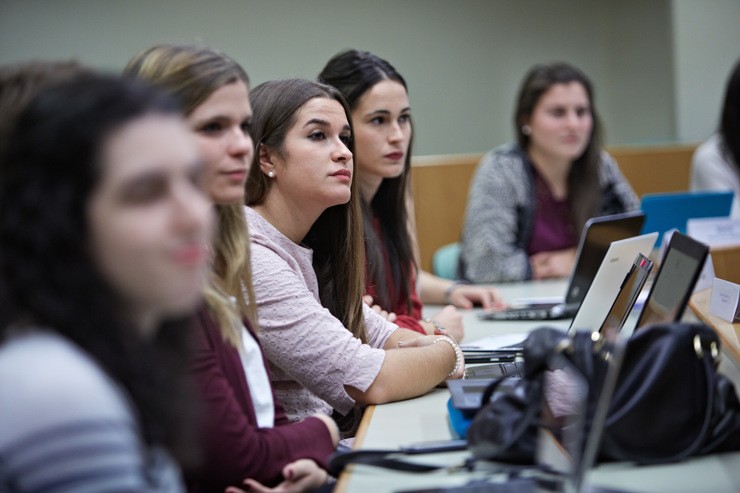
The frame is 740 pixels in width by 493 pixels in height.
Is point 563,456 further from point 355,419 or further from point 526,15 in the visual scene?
point 526,15

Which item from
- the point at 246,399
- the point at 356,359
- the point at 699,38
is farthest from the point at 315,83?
the point at 699,38

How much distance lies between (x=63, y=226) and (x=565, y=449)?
0.88 meters

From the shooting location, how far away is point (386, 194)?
2.82 m

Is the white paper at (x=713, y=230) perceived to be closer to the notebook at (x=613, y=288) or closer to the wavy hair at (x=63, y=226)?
the notebook at (x=613, y=288)

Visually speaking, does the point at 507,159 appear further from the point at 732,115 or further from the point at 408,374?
the point at 408,374

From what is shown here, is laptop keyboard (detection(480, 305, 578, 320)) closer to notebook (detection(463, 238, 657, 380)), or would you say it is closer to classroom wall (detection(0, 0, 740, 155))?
notebook (detection(463, 238, 657, 380))

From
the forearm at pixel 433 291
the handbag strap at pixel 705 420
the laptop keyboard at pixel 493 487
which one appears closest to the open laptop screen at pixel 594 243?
the forearm at pixel 433 291

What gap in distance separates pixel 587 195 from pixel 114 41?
11.5ft

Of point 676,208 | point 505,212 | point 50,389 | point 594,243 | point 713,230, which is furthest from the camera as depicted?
point 505,212

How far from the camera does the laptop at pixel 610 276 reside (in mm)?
1998

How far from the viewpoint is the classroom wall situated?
5.93 metres

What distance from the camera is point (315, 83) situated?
2146mm

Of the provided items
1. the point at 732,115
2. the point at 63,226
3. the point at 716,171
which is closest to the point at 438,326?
the point at 732,115

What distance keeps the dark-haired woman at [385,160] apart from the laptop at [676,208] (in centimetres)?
67
